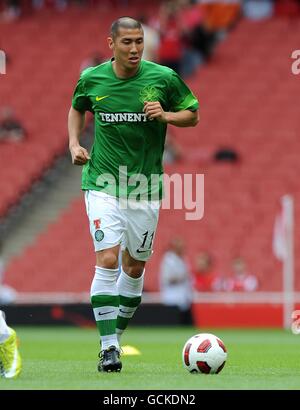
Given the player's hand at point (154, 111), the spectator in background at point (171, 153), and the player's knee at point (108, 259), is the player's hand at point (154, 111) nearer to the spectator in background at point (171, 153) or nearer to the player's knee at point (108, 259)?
the player's knee at point (108, 259)

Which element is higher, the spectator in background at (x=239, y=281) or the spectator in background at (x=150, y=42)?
the spectator in background at (x=150, y=42)

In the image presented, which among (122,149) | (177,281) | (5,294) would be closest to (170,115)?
(122,149)

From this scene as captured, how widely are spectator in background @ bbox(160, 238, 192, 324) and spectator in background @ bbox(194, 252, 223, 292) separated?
0.28 m

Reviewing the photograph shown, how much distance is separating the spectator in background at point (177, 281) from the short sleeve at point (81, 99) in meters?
10.5

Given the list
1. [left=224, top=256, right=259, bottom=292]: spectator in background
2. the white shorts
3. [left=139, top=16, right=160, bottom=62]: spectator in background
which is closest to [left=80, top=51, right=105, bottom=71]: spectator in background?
[left=139, top=16, right=160, bottom=62]: spectator in background

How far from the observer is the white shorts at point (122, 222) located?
956cm

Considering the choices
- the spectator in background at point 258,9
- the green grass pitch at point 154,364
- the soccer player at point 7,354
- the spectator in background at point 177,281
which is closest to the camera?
the green grass pitch at point 154,364

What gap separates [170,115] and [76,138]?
2.56ft

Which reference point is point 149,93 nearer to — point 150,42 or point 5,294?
point 5,294

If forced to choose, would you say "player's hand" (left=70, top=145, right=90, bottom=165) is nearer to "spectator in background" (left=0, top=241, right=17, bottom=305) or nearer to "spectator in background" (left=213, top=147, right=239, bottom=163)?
"spectator in background" (left=0, top=241, right=17, bottom=305)

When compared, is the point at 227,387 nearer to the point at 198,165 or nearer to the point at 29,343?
the point at 29,343

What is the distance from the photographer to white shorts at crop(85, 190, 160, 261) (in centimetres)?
956

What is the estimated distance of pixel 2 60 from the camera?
89.1ft

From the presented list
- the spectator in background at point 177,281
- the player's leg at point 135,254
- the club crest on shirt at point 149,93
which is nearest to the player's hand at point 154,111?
the club crest on shirt at point 149,93
